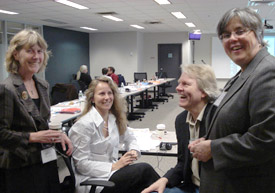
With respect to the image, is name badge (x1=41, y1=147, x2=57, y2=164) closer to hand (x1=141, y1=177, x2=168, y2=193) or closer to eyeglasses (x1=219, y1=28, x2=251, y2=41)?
hand (x1=141, y1=177, x2=168, y2=193)

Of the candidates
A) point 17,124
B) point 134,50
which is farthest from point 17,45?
point 134,50

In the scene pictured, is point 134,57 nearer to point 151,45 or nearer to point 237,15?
point 151,45

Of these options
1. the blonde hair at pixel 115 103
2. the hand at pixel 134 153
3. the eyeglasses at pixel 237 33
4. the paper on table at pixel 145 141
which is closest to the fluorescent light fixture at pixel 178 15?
the paper on table at pixel 145 141

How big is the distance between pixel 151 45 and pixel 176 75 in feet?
6.63

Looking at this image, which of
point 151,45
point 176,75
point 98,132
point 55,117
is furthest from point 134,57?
point 98,132

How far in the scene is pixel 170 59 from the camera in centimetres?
1288

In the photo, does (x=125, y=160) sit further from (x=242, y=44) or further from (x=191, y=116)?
(x=242, y=44)

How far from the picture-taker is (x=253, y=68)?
102cm

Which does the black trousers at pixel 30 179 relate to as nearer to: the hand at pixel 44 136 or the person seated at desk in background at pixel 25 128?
the person seated at desk in background at pixel 25 128

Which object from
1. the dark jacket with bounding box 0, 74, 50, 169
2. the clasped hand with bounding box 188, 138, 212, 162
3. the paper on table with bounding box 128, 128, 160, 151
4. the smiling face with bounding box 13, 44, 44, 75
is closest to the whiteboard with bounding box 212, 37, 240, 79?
the paper on table with bounding box 128, 128, 160, 151

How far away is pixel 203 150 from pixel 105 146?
3.34ft

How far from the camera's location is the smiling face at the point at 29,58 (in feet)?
5.19

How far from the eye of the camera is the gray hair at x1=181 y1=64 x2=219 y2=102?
5.00 feet

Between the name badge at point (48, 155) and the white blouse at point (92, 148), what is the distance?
0.19 meters
